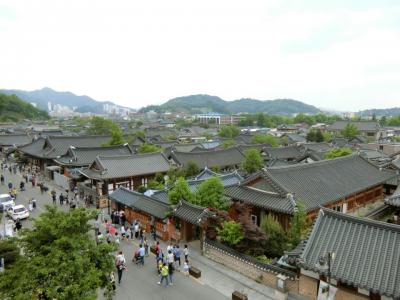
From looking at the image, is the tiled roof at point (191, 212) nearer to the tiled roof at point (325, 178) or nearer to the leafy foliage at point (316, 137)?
the tiled roof at point (325, 178)

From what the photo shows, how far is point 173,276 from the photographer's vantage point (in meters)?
19.5

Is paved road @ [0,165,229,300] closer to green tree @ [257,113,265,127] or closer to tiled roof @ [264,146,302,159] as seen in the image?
tiled roof @ [264,146,302,159]

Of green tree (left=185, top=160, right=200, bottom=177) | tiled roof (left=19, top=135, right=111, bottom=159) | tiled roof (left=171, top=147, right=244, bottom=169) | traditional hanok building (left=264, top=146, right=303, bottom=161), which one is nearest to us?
green tree (left=185, top=160, right=200, bottom=177)

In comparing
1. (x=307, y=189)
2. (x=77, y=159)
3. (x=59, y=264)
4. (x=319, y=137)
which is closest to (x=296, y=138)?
(x=319, y=137)

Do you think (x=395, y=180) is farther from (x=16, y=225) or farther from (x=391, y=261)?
(x=16, y=225)

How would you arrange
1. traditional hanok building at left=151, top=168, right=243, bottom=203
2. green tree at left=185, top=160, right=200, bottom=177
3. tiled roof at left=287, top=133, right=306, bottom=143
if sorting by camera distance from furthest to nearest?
tiled roof at left=287, top=133, right=306, bottom=143, green tree at left=185, top=160, right=200, bottom=177, traditional hanok building at left=151, top=168, right=243, bottom=203

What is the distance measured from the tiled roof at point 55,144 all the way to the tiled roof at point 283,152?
1276 inches

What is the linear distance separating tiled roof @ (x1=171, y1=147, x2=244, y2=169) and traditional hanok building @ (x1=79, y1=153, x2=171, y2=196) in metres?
5.30

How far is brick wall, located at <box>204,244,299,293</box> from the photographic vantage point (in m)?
17.1

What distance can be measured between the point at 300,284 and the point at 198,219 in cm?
802

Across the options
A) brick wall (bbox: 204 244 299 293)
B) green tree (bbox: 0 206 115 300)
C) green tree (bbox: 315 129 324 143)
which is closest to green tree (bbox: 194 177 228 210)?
brick wall (bbox: 204 244 299 293)

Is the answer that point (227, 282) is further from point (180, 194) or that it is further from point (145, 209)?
point (145, 209)

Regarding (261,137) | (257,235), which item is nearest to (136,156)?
(257,235)

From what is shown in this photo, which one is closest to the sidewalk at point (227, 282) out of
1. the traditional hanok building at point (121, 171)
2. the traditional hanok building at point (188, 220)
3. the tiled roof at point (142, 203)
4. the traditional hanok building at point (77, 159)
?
the traditional hanok building at point (188, 220)
